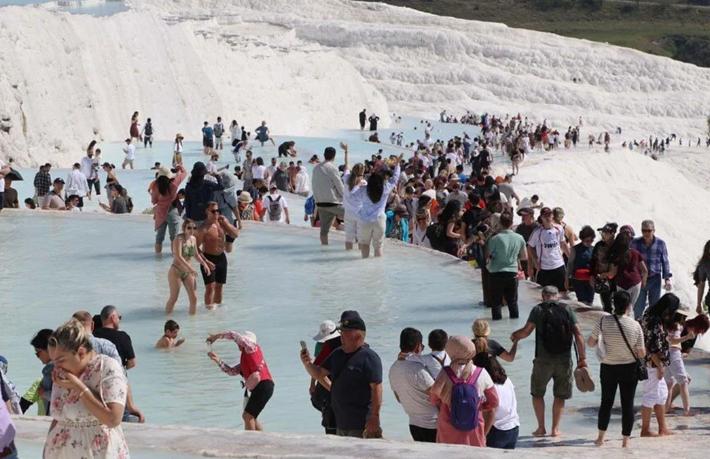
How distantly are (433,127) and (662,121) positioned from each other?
2816 centimetres

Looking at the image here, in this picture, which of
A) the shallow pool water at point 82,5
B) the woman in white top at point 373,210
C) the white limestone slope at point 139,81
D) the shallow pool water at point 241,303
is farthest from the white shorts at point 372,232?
the shallow pool water at point 82,5

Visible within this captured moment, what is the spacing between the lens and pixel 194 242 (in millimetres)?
12492

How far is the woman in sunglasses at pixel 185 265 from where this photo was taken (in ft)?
40.6

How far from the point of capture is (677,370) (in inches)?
405

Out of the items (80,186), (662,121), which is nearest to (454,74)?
(662,121)

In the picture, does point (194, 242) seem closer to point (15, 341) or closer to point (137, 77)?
point (15, 341)

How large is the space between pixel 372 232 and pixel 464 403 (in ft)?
27.7

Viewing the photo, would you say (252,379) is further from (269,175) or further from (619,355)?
(269,175)

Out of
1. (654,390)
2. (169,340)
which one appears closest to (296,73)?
(169,340)

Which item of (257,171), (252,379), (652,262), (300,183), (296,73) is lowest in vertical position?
(300,183)

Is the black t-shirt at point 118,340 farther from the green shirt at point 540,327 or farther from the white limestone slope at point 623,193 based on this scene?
the white limestone slope at point 623,193

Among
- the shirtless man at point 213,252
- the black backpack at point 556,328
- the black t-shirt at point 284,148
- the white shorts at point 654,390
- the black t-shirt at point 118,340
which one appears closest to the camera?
the black t-shirt at point 118,340

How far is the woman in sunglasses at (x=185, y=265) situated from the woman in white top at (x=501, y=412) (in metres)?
Answer: 4.74

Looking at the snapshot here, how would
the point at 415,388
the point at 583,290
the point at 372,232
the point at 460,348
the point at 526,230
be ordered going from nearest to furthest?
the point at 460,348
the point at 415,388
the point at 583,290
the point at 526,230
the point at 372,232
